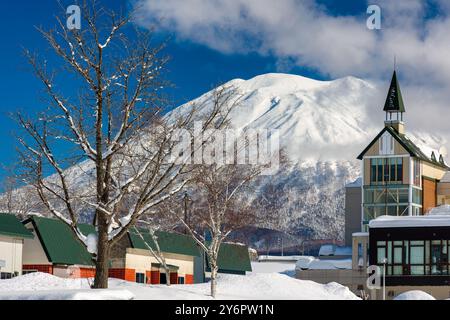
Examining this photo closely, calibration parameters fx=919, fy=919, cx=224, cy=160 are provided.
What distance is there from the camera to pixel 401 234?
67188 mm

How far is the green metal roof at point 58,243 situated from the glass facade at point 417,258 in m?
22.2

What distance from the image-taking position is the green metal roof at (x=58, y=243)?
57781mm

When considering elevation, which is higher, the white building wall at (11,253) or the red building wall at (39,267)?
the white building wall at (11,253)

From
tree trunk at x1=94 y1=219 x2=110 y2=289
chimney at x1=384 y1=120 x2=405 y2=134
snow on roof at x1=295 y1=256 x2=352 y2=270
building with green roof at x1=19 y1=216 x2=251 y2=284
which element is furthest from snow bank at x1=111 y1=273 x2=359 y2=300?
chimney at x1=384 y1=120 x2=405 y2=134

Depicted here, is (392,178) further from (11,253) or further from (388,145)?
(11,253)

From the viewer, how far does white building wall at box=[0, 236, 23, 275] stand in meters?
54.6

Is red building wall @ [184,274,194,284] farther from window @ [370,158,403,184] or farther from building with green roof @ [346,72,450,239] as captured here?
window @ [370,158,403,184]

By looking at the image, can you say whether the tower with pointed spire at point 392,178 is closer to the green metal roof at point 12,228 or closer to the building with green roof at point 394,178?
the building with green roof at point 394,178

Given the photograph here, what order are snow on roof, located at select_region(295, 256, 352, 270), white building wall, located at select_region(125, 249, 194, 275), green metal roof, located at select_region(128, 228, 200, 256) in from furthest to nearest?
snow on roof, located at select_region(295, 256, 352, 270), green metal roof, located at select_region(128, 228, 200, 256), white building wall, located at select_region(125, 249, 194, 275)

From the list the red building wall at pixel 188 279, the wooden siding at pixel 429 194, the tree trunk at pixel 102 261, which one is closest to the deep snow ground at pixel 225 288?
the tree trunk at pixel 102 261

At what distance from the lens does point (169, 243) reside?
67.8 m
